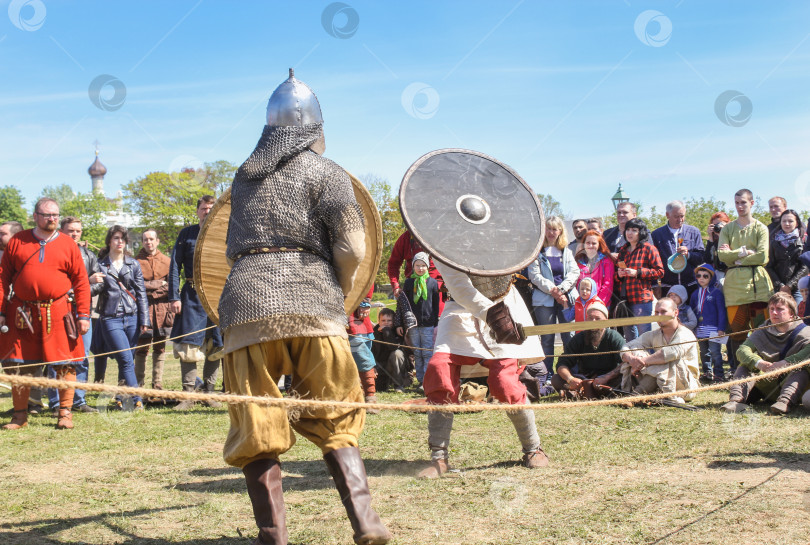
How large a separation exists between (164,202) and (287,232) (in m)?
41.9

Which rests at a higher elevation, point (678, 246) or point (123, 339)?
point (678, 246)

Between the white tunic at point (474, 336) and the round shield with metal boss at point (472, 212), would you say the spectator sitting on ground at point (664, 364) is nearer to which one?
the white tunic at point (474, 336)

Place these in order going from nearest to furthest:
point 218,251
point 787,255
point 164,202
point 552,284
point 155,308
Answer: point 218,251, point 552,284, point 787,255, point 155,308, point 164,202

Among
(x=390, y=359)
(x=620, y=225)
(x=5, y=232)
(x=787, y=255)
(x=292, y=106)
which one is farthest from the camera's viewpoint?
(x=390, y=359)

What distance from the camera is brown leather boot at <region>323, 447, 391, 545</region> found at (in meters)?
2.91

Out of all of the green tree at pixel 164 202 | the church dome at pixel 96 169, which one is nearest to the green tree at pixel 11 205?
the green tree at pixel 164 202

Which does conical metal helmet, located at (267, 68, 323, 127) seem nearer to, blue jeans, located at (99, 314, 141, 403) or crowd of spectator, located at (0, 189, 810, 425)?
crowd of spectator, located at (0, 189, 810, 425)

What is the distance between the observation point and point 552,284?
25.5 feet

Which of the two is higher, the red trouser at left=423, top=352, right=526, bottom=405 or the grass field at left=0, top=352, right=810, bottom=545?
the red trouser at left=423, top=352, right=526, bottom=405

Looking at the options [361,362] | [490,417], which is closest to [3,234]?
[361,362]

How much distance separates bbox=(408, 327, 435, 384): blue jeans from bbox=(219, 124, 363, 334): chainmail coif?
5.24 metres

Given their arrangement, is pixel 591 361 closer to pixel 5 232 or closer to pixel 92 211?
pixel 5 232

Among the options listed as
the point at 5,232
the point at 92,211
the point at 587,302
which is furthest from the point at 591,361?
the point at 92,211
